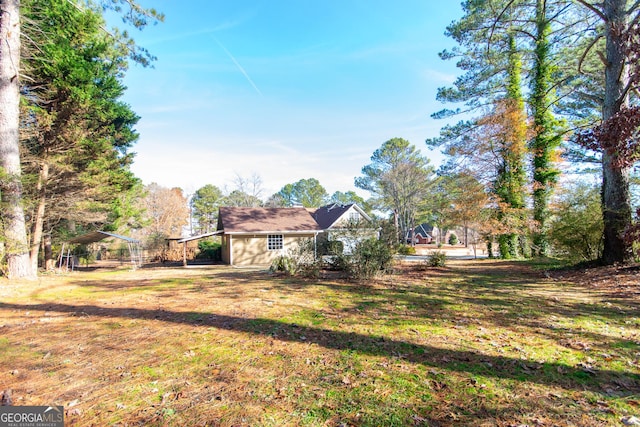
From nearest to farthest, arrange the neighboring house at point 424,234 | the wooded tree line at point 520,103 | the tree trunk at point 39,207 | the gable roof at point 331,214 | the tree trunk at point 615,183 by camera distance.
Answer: the tree trunk at point 615,183
the tree trunk at point 39,207
the wooded tree line at point 520,103
the gable roof at point 331,214
the neighboring house at point 424,234

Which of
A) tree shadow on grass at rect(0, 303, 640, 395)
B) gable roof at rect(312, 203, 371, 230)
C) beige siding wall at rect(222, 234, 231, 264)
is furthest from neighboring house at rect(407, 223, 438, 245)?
tree shadow on grass at rect(0, 303, 640, 395)

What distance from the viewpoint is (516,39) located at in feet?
54.5

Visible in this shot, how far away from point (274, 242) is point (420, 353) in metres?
18.7

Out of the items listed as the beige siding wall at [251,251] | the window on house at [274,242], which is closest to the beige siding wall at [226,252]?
the beige siding wall at [251,251]

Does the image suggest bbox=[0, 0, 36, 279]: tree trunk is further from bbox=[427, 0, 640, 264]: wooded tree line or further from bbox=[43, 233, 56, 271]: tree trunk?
bbox=[427, 0, 640, 264]: wooded tree line

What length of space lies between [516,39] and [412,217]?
2733 cm

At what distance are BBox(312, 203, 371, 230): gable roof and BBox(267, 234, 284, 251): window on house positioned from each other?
19.5ft

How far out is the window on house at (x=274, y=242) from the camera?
2153 centimetres

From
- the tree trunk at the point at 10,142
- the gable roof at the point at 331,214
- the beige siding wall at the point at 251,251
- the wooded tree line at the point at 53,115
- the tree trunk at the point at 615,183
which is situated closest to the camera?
the tree trunk at the point at 615,183

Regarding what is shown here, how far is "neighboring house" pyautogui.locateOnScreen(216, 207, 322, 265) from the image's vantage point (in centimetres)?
2075

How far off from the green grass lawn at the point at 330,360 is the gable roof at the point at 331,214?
834 inches

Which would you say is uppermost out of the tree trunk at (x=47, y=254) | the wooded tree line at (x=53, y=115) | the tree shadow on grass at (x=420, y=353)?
the wooded tree line at (x=53, y=115)

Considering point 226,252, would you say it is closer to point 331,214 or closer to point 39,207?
point 39,207

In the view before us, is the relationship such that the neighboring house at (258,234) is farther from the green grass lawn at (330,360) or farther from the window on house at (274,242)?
the green grass lawn at (330,360)
